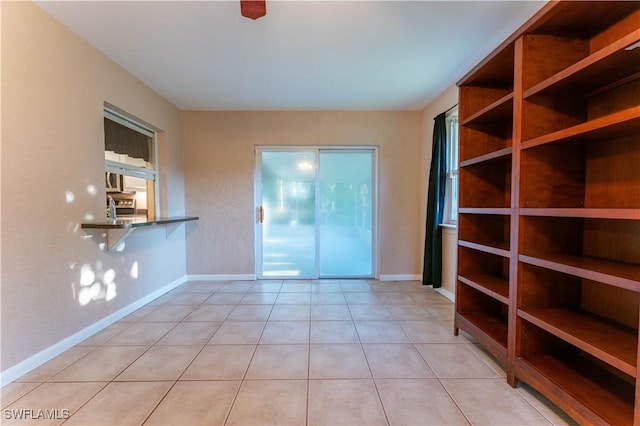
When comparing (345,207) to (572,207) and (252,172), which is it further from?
(572,207)

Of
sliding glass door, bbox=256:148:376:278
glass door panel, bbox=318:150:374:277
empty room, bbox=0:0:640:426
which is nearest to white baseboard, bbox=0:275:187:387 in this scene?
empty room, bbox=0:0:640:426

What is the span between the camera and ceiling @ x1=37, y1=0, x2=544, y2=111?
1.85 m

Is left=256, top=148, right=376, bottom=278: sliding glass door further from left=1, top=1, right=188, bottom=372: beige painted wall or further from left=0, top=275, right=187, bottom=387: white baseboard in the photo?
left=1, top=1, right=188, bottom=372: beige painted wall

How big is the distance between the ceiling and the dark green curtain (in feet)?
1.83

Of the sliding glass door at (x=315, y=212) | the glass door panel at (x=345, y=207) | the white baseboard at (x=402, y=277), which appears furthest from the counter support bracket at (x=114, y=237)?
the white baseboard at (x=402, y=277)

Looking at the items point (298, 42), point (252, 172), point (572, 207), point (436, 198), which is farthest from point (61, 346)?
point (436, 198)

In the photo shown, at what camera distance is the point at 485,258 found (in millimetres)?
2248

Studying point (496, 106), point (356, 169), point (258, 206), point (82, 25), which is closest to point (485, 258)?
point (496, 106)

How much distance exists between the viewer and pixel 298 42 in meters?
2.21

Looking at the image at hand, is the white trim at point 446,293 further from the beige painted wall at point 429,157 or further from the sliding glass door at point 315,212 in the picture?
the sliding glass door at point 315,212

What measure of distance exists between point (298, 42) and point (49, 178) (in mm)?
2214

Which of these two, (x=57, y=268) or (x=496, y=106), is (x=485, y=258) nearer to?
(x=496, y=106)

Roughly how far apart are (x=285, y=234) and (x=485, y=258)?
8.90 feet

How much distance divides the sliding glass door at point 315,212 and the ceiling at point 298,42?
3.41 ft
